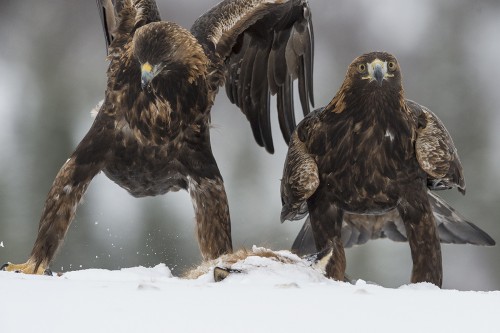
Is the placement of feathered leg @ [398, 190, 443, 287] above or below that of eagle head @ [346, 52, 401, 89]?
below

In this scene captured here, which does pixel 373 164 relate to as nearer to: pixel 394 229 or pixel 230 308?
pixel 394 229

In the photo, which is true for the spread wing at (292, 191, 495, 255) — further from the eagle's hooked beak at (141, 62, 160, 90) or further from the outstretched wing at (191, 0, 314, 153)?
the eagle's hooked beak at (141, 62, 160, 90)

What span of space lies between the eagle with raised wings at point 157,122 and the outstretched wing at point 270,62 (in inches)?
10.7

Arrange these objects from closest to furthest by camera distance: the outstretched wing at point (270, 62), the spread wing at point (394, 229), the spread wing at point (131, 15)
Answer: the spread wing at point (131, 15) < the spread wing at point (394, 229) < the outstretched wing at point (270, 62)

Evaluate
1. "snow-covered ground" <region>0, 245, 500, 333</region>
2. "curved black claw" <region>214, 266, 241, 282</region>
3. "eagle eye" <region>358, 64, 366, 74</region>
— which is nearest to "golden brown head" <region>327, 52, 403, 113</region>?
"eagle eye" <region>358, 64, 366, 74</region>

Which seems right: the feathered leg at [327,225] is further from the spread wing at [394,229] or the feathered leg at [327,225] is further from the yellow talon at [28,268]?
the yellow talon at [28,268]

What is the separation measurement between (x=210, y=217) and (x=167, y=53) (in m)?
1.01

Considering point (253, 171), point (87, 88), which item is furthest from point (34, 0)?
point (253, 171)

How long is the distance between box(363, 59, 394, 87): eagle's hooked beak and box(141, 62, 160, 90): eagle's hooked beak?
1173mm

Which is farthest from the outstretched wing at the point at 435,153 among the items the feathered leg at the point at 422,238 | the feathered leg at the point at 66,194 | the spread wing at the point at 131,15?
the feathered leg at the point at 66,194

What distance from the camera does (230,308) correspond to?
2.92 metres

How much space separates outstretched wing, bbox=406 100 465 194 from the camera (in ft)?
17.9

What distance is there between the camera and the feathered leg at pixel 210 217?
18.8 ft

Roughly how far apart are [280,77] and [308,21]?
0.48 m
